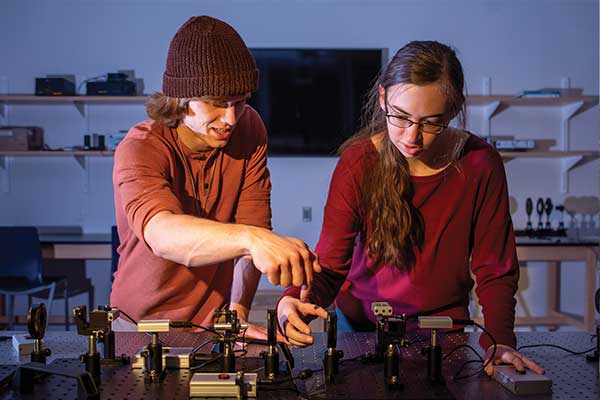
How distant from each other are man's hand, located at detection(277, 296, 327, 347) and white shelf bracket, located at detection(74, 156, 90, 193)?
Result: 379 cm

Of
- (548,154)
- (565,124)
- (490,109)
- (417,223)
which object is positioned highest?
(490,109)

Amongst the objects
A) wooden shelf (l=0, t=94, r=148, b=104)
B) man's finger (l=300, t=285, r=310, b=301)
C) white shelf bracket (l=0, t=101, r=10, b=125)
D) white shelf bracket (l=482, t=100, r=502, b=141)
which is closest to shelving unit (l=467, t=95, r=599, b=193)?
white shelf bracket (l=482, t=100, r=502, b=141)

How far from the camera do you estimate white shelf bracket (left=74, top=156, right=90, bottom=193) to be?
4879 millimetres

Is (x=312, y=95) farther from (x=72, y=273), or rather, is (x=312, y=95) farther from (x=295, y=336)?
(x=295, y=336)

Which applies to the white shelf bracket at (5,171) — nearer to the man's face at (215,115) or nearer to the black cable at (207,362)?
the man's face at (215,115)

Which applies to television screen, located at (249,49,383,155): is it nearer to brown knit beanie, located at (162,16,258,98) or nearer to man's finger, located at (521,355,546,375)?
brown knit beanie, located at (162,16,258,98)

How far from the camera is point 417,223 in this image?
164cm

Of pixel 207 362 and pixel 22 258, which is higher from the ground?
pixel 207 362

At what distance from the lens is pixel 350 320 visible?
1708 millimetres

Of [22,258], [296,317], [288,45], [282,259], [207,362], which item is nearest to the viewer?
[282,259]

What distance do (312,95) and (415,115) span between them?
3.50m

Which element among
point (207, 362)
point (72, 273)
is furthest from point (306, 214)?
point (207, 362)

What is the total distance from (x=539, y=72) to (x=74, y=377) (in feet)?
15.0

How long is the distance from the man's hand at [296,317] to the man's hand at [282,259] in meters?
0.16
